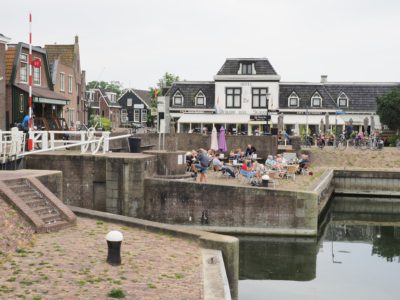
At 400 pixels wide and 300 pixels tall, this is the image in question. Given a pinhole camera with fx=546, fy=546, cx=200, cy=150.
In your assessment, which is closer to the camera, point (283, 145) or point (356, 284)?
point (356, 284)

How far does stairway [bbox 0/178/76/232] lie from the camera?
43.7 feet

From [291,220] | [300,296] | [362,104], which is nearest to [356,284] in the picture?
[300,296]

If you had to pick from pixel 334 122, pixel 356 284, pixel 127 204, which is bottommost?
pixel 356 284

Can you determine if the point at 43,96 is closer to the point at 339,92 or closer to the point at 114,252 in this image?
the point at 114,252

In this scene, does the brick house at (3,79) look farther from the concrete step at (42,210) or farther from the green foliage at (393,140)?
the green foliage at (393,140)

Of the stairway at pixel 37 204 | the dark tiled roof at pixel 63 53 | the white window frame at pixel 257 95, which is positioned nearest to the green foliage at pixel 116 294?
the stairway at pixel 37 204

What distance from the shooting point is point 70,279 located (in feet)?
32.0

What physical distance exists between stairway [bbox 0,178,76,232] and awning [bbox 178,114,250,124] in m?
36.7

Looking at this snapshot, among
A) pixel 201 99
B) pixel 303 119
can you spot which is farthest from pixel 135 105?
pixel 303 119

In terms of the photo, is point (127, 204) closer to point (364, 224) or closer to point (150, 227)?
point (150, 227)

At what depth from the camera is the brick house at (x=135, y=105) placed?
86062mm

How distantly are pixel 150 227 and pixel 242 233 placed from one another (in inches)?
268

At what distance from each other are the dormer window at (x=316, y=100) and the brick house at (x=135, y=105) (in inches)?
1487

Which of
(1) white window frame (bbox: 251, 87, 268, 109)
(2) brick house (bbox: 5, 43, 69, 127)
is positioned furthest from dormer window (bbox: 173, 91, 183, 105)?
(2) brick house (bbox: 5, 43, 69, 127)
